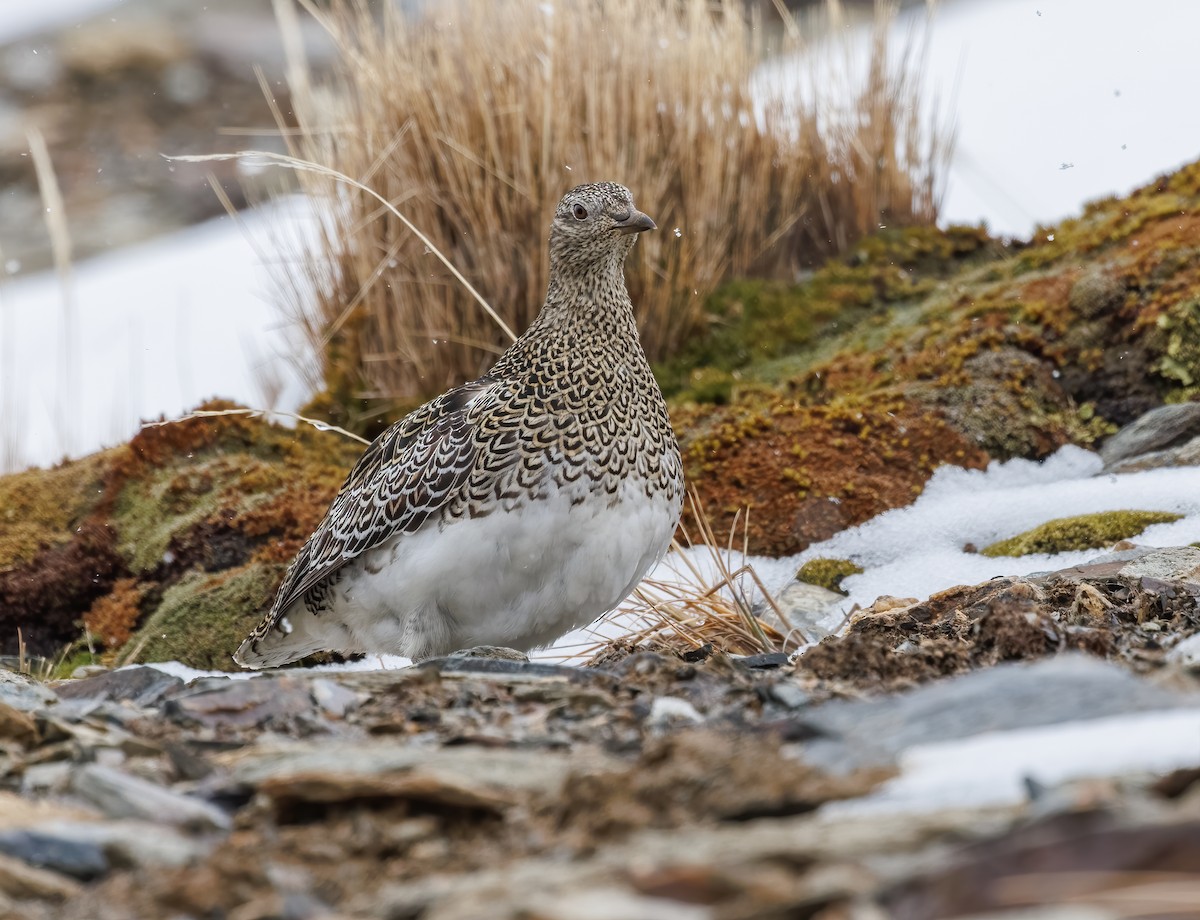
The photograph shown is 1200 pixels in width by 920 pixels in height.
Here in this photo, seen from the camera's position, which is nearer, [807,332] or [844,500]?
[844,500]

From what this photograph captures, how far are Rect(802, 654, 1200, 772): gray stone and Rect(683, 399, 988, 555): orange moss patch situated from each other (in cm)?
271

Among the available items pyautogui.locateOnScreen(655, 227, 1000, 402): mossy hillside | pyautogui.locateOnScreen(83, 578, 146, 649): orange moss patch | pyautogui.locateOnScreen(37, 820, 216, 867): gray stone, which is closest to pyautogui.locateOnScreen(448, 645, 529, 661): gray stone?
pyautogui.locateOnScreen(37, 820, 216, 867): gray stone

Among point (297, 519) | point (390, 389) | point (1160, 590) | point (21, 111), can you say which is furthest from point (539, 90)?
point (21, 111)

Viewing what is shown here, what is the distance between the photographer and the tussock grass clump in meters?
6.06

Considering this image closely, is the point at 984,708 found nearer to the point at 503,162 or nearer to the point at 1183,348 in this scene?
the point at 1183,348

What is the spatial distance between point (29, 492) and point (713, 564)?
309cm

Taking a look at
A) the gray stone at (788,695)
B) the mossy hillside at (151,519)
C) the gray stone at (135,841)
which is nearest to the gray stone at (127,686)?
the gray stone at (135,841)

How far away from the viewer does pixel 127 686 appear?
3.44 metres

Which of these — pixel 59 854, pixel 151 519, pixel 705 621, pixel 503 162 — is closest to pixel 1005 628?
pixel 705 621

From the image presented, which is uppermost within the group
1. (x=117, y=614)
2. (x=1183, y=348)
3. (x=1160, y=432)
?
(x=1183, y=348)

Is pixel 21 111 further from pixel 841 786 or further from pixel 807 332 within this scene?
pixel 841 786

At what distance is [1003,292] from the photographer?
6.05 m

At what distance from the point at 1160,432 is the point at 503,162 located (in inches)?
114

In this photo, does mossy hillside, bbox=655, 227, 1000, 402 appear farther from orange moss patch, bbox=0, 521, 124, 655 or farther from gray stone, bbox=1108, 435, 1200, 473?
orange moss patch, bbox=0, 521, 124, 655
